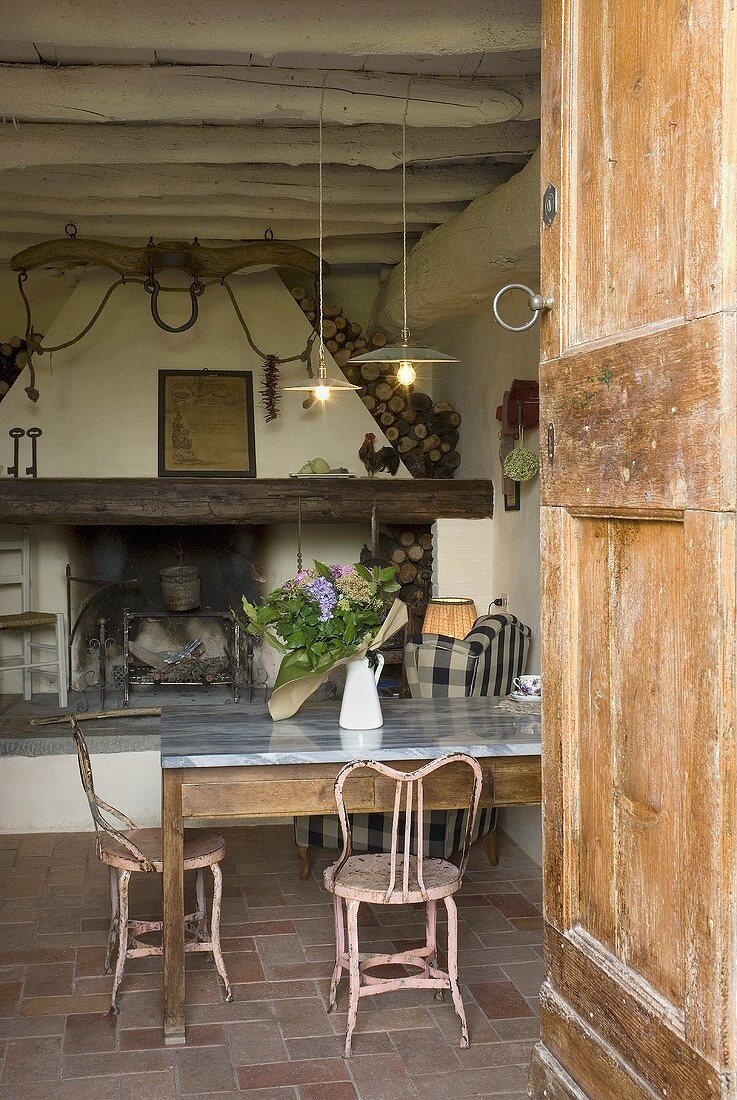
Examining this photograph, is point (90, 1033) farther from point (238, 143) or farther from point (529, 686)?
point (238, 143)

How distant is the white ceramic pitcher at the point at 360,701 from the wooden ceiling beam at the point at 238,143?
226 cm

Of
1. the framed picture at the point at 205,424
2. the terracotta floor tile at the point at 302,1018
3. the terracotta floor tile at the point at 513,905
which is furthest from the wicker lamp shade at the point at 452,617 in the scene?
the terracotta floor tile at the point at 302,1018

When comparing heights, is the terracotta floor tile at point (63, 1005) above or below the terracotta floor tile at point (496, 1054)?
above

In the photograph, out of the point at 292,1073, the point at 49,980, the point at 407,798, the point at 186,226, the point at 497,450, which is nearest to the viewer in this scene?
the point at 292,1073

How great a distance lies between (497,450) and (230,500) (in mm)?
1557

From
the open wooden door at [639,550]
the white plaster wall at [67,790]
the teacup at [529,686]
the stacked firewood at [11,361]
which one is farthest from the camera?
the stacked firewood at [11,361]

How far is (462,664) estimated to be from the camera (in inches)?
186

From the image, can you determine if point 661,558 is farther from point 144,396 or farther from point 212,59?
point 144,396

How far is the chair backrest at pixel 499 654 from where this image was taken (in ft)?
15.6

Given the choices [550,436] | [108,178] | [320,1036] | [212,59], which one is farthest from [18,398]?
[550,436]

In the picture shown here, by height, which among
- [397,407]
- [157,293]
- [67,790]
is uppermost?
[157,293]

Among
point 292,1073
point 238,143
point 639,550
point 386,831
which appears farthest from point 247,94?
point 292,1073

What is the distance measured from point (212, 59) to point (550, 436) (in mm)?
2710

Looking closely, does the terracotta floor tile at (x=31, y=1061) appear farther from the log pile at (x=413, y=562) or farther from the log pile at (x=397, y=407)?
the log pile at (x=397, y=407)
